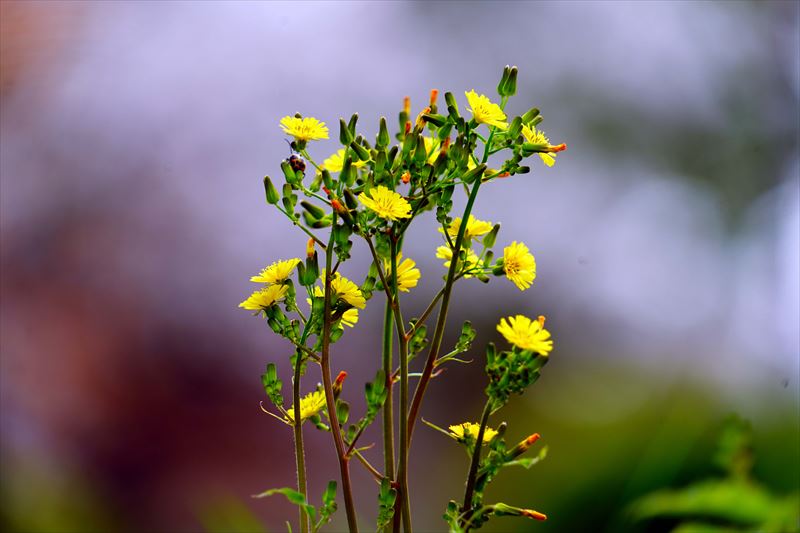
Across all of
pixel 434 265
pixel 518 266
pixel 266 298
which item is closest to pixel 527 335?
pixel 518 266

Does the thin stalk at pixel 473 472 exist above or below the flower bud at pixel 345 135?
below

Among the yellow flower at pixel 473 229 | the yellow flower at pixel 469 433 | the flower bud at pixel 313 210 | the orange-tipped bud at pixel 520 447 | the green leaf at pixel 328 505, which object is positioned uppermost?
the yellow flower at pixel 473 229

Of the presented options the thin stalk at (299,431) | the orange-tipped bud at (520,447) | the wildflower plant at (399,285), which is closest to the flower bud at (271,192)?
the wildflower plant at (399,285)

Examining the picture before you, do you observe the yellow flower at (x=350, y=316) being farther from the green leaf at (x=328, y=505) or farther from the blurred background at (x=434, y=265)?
the blurred background at (x=434, y=265)

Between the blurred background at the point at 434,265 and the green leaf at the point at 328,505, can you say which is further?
the blurred background at the point at 434,265

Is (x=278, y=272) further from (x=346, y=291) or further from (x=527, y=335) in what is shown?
(x=527, y=335)

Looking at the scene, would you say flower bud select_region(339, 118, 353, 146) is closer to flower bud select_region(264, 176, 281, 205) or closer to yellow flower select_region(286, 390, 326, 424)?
flower bud select_region(264, 176, 281, 205)

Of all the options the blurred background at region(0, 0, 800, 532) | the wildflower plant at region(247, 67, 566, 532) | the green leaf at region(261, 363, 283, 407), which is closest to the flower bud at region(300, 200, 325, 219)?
the wildflower plant at region(247, 67, 566, 532)
